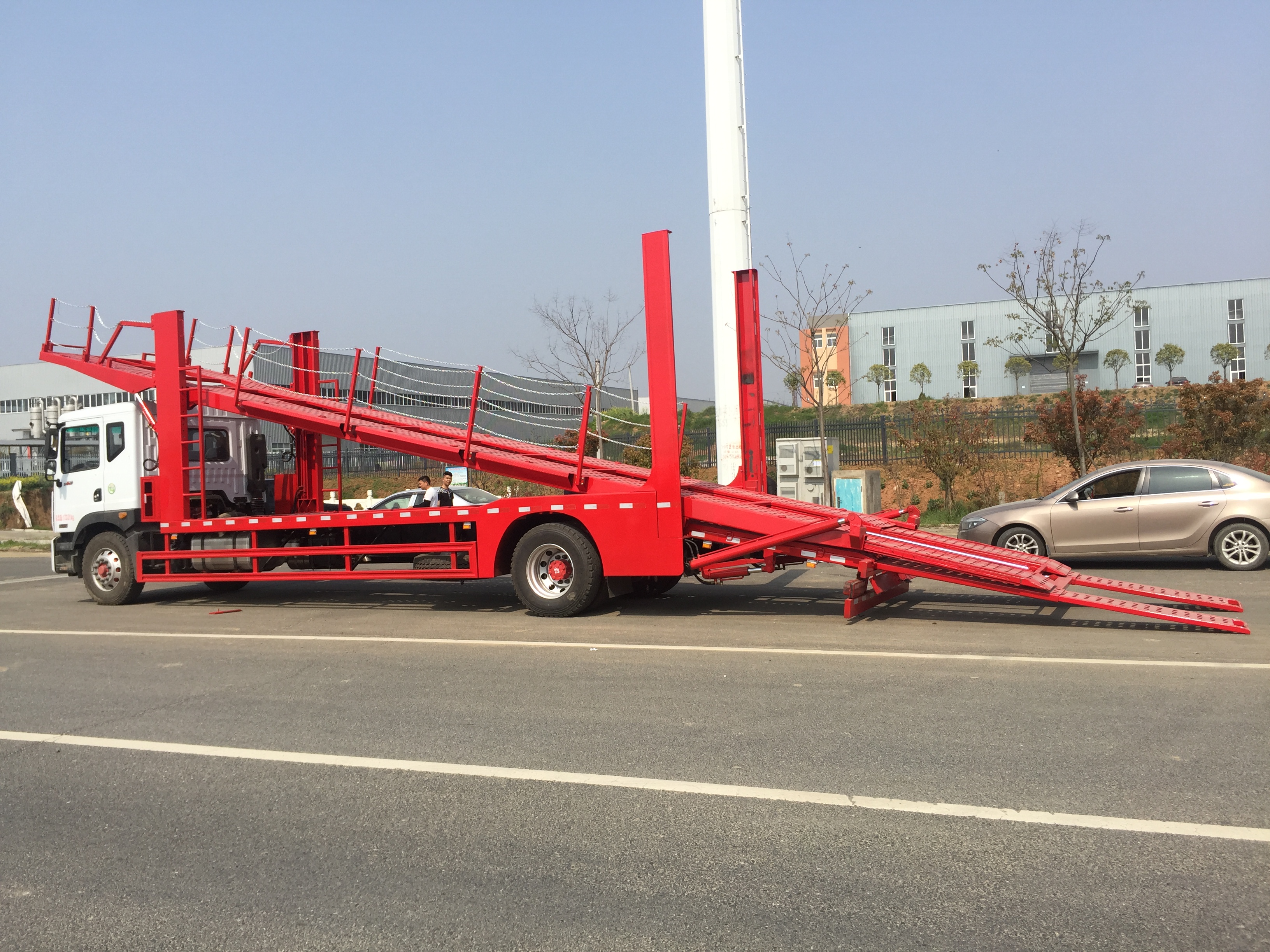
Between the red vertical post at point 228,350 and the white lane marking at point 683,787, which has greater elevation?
the red vertical post at point 228,350

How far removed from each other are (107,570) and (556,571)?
21.3 feet

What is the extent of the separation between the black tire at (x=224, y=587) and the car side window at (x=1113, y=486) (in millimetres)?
11472

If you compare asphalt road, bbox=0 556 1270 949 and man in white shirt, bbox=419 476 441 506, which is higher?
man in white shirt, bbox=419 476 441 506

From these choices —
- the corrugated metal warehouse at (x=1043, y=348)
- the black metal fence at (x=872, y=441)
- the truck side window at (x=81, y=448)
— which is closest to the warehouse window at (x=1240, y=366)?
the corrugated metal warehouse at (x=1043, y=348)

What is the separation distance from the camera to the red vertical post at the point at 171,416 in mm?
12930

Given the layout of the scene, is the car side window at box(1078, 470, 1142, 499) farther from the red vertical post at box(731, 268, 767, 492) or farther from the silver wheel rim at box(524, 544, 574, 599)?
the silver wheel rim at box(524, 544, 574, 599)

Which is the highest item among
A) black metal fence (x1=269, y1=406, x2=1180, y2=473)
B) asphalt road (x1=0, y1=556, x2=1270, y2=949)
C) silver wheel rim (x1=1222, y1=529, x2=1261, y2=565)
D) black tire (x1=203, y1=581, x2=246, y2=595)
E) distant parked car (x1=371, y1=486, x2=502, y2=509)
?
black metal fence (x1=269, y1=406, x2=1180, y2=473)

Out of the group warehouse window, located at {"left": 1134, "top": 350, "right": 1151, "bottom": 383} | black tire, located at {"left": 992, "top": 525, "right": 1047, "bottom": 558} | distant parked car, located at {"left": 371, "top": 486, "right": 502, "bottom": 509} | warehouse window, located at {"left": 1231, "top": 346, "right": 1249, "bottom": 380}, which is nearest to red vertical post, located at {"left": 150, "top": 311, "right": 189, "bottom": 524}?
distant parked car, located at {"left": 371, "top": 486, "right": 502, "bottom": 509}

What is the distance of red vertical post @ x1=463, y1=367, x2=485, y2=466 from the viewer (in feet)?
37.6

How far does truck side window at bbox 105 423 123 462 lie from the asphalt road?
4.42 meters

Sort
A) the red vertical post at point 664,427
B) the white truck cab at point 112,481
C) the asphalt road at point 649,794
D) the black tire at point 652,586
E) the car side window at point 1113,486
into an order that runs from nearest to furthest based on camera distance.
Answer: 1. the asphalt road at point 649,794
2. the red vertical post at point 664,427
3. the black tire at point 652,586
4. the car side window at point 1113,486
5. the white truck cab at point 112,481

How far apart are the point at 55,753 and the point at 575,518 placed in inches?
221

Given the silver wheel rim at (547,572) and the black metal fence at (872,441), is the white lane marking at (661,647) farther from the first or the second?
the black metal fence at (872,441)

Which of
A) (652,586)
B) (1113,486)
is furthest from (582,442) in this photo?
(1113,486)
